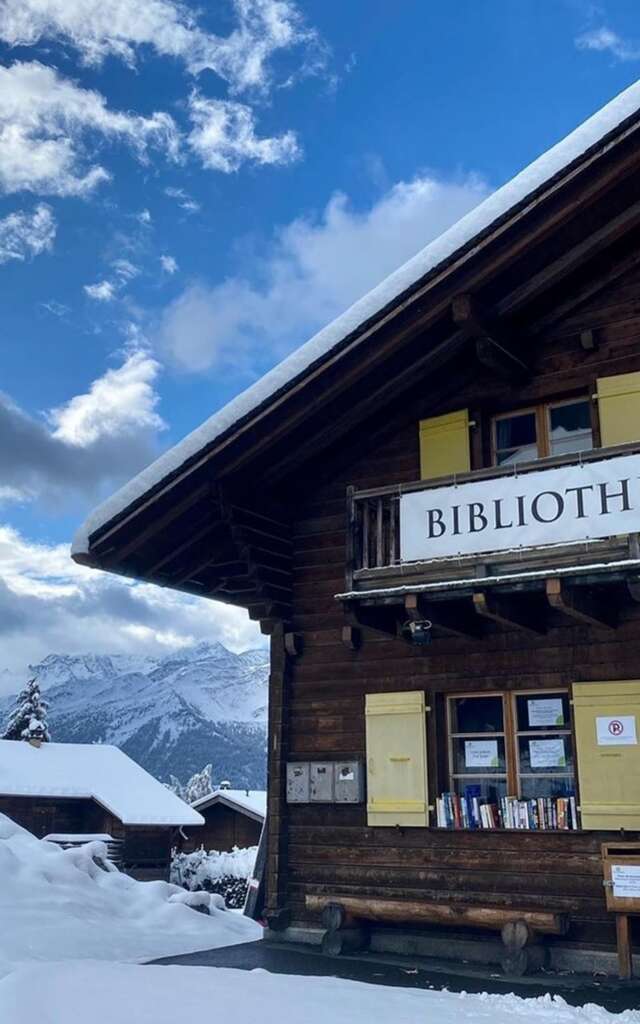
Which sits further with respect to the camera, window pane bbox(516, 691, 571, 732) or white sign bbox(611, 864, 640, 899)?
window pane bbox(516, 691, 571, 732)

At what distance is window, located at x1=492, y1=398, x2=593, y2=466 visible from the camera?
10352 millimetres

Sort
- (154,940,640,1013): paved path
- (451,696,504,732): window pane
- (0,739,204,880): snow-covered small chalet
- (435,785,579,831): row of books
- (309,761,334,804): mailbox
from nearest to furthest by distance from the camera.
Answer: (154,940,640,1013): paved path → (435,785,579,831): row of books → (451,696,504,732): window pane → (309,761,334,804): mailbox → (0,739,204,880): snow-covered small chalet

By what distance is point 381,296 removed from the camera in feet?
32.7

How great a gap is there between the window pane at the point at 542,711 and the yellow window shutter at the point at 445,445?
2489mm

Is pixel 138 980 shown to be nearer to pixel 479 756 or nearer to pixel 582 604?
pixel 479 756

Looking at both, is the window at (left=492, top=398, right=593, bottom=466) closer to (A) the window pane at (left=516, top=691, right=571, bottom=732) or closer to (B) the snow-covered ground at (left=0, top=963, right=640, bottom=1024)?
(A) the window pane at (left=516, top=691, right=571, bottom=732)


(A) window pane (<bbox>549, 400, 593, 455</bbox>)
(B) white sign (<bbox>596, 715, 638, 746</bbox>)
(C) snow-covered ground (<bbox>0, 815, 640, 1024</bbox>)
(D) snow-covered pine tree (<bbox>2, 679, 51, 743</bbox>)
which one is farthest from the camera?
(D) snow-covered pine tree (<bbox>2, 679, 51, 743</bbox>)

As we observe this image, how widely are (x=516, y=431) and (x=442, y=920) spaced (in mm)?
5088

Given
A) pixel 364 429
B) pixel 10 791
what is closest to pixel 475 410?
pixel 364 429

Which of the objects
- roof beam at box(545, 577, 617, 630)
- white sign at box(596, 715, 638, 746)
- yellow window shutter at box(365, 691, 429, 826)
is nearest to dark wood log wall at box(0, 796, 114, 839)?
yellow window shutter at box(365, 691, 429, 826)

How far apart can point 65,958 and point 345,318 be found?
6540mm

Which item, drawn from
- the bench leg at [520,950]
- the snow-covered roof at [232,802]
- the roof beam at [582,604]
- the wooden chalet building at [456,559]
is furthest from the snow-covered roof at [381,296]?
Result: the snow-covered roof at [232,802]

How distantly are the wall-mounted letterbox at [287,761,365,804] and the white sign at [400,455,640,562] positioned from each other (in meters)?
2.56

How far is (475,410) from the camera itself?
10.9 meters
